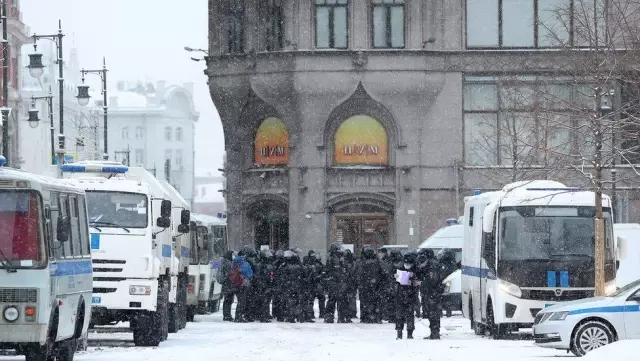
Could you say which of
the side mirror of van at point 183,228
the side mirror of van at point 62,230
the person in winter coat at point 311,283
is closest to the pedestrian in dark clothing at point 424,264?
the side mirror of van at point 183,228

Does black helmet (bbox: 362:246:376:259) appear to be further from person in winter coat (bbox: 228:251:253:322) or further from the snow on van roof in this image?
the snow on van roof

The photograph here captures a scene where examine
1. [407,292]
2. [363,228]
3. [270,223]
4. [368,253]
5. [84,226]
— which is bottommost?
[407,292]

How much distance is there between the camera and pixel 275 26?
205 feet

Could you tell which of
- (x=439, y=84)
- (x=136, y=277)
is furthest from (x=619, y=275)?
(x=439, y=84)

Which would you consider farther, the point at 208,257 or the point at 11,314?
the point at 208,257

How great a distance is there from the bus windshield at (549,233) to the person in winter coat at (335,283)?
9329 mm

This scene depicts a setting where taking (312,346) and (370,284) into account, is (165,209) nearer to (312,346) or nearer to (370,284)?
(312,346)

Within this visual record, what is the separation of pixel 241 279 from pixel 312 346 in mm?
12135

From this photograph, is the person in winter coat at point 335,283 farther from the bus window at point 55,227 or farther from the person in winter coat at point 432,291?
the bus window at point 55,227

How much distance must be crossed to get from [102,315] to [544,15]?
123 ft

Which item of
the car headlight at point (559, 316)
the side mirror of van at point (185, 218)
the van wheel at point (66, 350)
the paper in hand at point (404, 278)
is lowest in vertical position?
the van wheel at point (66, 350)

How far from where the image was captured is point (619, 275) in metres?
37.1

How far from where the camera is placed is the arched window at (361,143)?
205 feet

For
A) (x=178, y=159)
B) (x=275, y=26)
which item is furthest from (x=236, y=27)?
(x=178, y=159)
